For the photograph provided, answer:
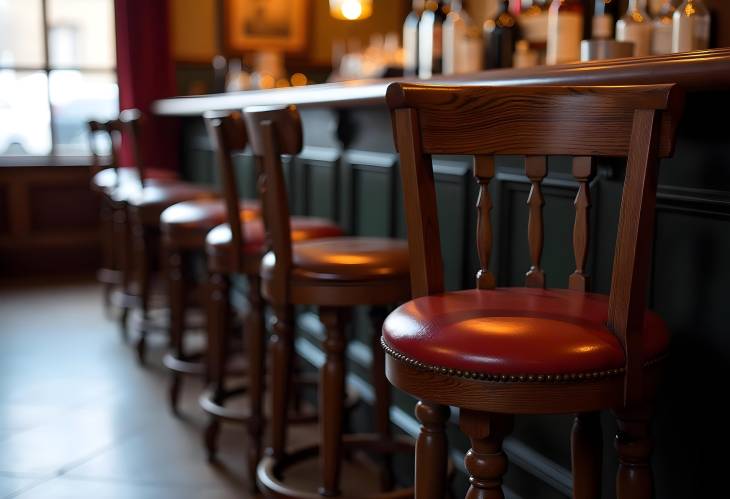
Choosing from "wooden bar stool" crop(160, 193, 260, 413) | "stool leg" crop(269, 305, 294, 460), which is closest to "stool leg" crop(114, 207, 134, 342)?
"wooden bar stool" crop(160, 193, 260, 413)

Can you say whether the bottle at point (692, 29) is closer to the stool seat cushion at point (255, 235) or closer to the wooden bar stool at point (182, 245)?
the stool seat cushion at point (255, 235)

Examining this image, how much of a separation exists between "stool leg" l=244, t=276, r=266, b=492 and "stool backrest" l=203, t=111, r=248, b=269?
0.15m

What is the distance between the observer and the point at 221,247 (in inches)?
94.3

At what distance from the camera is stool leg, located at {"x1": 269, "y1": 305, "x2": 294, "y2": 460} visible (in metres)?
2.11

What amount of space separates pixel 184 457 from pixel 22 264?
142 inches

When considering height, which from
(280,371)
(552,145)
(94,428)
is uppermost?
(552,145)

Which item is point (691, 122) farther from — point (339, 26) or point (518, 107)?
point (339, 26)

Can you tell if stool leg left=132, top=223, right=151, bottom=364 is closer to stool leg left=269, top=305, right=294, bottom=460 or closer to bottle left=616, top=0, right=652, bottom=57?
stool leg left=269, top=305, right=294, bottom=460

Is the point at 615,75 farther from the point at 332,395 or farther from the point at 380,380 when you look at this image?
the point at 380,380

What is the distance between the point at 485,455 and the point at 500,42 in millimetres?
2195

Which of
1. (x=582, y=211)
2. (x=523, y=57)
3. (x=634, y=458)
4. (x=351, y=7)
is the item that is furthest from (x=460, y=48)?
(x=634, y=458)

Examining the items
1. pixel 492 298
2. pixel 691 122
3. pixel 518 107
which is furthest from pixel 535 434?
pixel 518 107

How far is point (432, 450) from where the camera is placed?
4.56 feet

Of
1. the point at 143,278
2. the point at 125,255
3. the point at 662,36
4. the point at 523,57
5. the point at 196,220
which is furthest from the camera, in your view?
the point at 125,255
